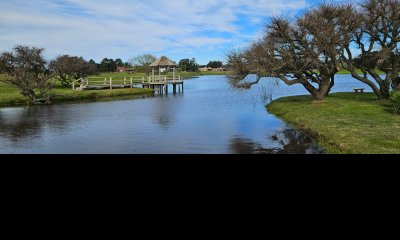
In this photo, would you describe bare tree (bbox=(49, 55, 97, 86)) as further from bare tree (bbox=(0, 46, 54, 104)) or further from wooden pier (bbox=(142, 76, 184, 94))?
wooden pier (bbox=(142, 76, 184, 94))

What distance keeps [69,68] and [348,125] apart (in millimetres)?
27590

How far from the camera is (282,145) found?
9914 millimetres

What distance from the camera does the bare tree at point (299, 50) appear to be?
17.1 metres

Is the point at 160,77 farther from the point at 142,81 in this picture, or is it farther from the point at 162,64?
the point at 142,81

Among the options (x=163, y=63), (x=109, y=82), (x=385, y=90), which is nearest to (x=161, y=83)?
(x=163, y=63)

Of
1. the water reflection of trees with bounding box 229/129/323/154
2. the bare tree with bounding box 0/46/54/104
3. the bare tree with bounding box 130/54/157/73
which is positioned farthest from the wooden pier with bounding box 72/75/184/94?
the water reflection of trees with bounding box 229/129/323/154

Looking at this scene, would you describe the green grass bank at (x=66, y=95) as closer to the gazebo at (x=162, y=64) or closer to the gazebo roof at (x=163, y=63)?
the gazebo at (x=162, y=64)

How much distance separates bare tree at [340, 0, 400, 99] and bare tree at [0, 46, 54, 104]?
18.6m

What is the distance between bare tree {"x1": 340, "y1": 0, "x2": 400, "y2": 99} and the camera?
57.1 feet

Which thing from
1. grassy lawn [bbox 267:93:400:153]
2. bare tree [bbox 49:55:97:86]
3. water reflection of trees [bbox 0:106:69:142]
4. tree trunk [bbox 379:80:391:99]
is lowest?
water reflection of trees [bbox 0:106:69:142]

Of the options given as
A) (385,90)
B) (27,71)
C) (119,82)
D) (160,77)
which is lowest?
(385,90)

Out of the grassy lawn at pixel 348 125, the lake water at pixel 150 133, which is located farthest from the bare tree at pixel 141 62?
the grassy lawn at pixel 348 125
